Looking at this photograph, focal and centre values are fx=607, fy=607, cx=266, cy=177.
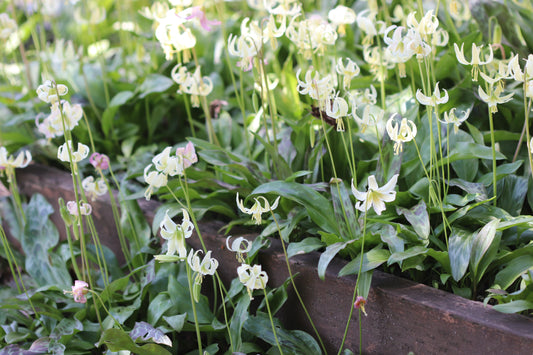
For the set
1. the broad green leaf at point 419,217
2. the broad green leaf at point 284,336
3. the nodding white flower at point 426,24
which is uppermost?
the nodding white flower at point 426,24

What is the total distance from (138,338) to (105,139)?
1.33 metres

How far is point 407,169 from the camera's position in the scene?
183 centimetres

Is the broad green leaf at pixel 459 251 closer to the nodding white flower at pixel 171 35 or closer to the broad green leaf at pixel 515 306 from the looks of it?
the broad green leaf at pixel 515 306

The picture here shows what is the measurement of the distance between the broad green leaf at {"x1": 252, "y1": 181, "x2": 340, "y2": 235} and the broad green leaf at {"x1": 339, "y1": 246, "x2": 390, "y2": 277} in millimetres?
140

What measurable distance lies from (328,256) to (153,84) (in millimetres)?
1405

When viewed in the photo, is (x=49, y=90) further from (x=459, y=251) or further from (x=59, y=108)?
(x=459, y=251)

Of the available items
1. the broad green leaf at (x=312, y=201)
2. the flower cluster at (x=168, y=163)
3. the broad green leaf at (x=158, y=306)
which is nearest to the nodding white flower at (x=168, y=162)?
the flower cluster at (x=168, y=163)

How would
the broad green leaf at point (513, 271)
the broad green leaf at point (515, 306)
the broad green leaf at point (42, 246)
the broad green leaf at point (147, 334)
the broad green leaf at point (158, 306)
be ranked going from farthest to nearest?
the broad green leaf at point (42, 246) → the broad green leaf at point (158, 306) → the broad green leaf at point (147, 334) → the broad green leaf at point (513, 271) → the broad green leaf at point (515, 306)

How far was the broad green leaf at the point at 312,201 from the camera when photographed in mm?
1727

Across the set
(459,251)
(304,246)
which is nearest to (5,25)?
(304,246)

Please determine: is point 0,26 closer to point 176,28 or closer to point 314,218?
point 176,28

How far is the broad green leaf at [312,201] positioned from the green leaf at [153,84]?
102 centimetres

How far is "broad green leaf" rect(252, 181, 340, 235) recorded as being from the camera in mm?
1727

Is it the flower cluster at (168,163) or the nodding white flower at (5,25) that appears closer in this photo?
the flower cluster at (168,163)
